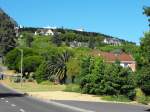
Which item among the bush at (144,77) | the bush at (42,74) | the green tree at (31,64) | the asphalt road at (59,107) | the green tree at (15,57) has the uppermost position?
the green tree at (15,57)

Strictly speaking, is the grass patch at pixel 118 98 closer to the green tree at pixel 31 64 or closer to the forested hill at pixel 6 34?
the green tree at pixel 31 64

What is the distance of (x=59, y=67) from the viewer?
9388 centimetres

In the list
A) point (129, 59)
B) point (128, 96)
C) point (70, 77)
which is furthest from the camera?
point (129, 59)

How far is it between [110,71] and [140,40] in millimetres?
22157

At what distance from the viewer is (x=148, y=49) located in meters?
35.6

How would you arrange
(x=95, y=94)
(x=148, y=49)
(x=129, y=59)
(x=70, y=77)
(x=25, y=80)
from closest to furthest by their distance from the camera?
(x=148, y=49) < (x=95, y=94) < (x=70, y=77) < (x=25, y=80) < (x=129, y=59)

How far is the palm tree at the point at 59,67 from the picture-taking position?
93750 millimetres

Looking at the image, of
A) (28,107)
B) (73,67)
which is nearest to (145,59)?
(28,107)

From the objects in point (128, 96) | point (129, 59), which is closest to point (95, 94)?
point (128, 96)

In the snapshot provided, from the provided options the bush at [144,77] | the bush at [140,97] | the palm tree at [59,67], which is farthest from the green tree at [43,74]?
the bush at [144,77]

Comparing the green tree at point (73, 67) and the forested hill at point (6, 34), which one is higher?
the forested hill at point (6, 34)

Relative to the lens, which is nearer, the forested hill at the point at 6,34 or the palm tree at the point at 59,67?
the palm tree at the point at 59,67

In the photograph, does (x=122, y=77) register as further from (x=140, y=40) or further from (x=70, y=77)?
(x=70, y=77)

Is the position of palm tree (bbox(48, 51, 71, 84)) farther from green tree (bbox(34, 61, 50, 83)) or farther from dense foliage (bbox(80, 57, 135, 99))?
dense foliage (bbox(80, 57, 135, 99))
